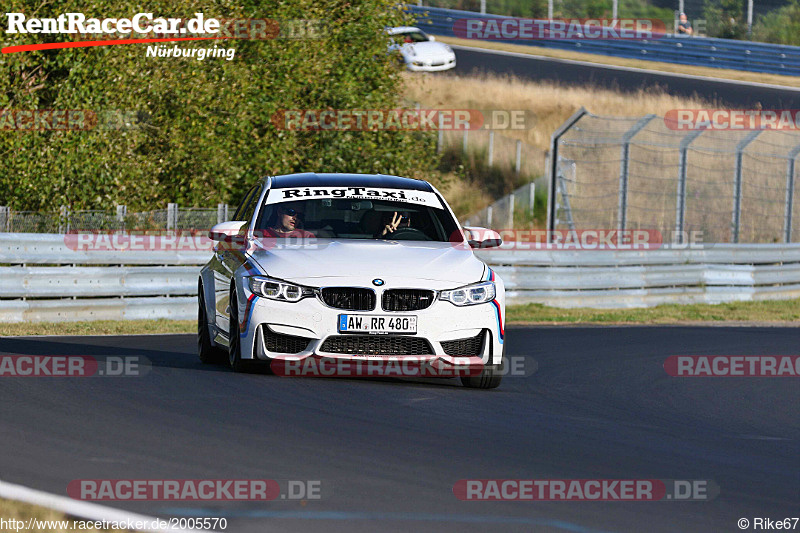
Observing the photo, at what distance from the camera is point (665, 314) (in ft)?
68.3

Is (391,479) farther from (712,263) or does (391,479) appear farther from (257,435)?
(712,263)

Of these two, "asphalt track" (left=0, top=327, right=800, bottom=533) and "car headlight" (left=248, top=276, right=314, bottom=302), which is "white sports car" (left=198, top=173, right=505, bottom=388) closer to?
"car headlight" (left=248, top=276, right=314, bottom=302)

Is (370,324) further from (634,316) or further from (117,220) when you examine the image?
(634,316)

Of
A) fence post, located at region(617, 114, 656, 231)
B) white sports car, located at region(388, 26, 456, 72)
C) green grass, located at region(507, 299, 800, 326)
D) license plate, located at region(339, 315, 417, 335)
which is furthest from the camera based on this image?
white sports car, located at region(388, 26, 456, 72)

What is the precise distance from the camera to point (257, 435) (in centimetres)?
736

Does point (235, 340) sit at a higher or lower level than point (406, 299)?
lower

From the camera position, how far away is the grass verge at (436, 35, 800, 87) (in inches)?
1727

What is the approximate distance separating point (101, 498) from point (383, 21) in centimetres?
2292

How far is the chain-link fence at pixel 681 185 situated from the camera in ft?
77.6

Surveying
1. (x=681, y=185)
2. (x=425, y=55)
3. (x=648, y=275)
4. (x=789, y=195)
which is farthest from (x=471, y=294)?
(x=425, y=55)

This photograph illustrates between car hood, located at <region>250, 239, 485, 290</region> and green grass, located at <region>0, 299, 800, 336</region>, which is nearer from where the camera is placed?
car hood, located at <region>250, 239, 485, 290</region>

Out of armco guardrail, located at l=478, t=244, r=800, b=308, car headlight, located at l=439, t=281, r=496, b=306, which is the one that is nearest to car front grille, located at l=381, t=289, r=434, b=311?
car headlight, located at l=439, t=281, r=496, b=306

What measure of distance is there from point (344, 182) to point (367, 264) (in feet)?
5.38

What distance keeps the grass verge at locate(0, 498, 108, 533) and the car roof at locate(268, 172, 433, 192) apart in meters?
5.98
